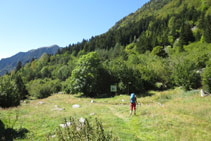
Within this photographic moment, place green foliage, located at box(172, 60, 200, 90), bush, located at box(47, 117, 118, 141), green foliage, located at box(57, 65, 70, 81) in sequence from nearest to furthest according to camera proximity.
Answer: bush, located at box(47, 117, 118, 141), green foliage, located at box(172, 60, 200, 90), green foliage, located at box(57, 65, 70, 81)

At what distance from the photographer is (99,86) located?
38062 millimetres

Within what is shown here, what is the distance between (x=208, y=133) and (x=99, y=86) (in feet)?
99.9

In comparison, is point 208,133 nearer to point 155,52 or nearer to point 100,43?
point 155,52

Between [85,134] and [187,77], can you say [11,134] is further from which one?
[187,77]

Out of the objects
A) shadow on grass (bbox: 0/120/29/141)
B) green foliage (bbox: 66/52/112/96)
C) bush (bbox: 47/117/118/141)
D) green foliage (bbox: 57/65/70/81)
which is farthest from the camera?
green foliage (bbox: 57/65/70/81)

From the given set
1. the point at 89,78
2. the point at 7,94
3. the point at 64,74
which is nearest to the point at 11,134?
the point at 7,94

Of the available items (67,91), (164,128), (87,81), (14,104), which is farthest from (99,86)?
(164,128)

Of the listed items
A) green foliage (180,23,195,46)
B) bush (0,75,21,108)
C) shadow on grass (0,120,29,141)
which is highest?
green foliage (180,23,195,46)

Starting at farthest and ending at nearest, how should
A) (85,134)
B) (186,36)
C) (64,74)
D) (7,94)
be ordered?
1. (64,74)
2. (186,36)
3. (7,94)
4. (85,134)

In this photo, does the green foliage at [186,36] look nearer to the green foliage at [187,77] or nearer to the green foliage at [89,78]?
the green foliage at [187,77]

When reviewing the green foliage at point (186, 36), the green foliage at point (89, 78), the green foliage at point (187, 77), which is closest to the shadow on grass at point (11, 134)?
the green foliage at point (89, 78)

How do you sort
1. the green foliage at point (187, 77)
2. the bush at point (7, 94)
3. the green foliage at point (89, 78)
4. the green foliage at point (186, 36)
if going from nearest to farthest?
1. the bush at point (7, 94)
2. the green foliage at point (187, 77)
3. the green foliage at point (89, 78)
4. the green foliage at point (186, 36)

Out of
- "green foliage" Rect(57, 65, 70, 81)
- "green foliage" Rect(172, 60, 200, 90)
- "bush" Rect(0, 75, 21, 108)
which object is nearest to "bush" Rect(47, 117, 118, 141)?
"bush" Rect(0, 75, 21, 108)

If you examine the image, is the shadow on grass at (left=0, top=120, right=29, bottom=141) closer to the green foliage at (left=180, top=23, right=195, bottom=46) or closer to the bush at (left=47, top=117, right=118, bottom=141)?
the bush at (left=47, top=117, right=118, bottom=141)
